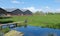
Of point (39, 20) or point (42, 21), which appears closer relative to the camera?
point (42, 21)

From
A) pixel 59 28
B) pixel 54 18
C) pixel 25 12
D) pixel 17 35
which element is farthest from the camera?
pixel 25 12

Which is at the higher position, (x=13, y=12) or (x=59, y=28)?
(x=13, y=12)

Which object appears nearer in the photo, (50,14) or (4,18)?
(4,18)

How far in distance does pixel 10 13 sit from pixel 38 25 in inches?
200

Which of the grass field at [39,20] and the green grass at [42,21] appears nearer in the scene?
the green grass at [42,21]

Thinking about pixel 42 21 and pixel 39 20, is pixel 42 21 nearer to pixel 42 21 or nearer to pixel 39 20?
pixel 42 21

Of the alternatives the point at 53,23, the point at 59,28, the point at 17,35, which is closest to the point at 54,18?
the point at 53,23

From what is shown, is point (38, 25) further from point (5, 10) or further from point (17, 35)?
point (17, 35)

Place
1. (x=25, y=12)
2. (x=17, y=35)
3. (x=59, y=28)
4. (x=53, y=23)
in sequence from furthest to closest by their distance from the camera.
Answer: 1. (x=25, y=12)
2. (x=53, y=23)
3. (x=59, y=28)
4. (x=17, y=35)

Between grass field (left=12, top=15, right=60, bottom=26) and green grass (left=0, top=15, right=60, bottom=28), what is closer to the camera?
green grass (left=0, top=15, right=60, bottom=28)

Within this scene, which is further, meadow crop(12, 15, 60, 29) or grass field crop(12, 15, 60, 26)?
grass field crop(12, 15, 60, 26)

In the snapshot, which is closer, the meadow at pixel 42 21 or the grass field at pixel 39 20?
the meadow at pixel 42 21

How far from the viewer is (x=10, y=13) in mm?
25234

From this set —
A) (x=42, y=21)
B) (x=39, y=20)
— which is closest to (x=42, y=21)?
(x=42, y=21)
